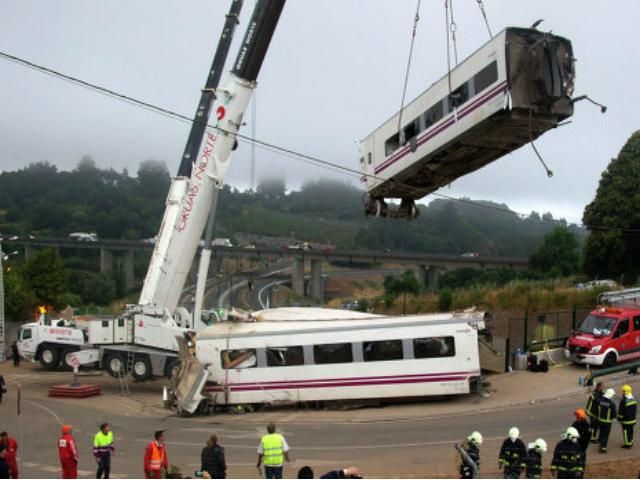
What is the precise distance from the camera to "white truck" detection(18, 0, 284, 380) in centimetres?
2369

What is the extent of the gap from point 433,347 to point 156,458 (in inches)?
407

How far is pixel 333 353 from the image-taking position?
19984mm

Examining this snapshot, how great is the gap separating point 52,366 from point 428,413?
19.7 metres

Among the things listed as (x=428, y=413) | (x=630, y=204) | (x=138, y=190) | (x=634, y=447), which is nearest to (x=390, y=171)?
(x=428, y=413)

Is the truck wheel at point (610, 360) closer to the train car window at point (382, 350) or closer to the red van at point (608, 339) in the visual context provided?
the red van at point (608, 339)

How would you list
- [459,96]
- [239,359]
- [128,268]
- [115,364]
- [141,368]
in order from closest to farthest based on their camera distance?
1. [459,96]
2. [239,359]
3. [141,368]
4. [115,364]
5. [128,268]

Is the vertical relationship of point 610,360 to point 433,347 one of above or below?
below

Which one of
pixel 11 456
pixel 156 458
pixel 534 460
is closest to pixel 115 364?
pixel 11 456

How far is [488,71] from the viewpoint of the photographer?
15.7m

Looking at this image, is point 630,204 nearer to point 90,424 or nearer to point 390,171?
point 390,171

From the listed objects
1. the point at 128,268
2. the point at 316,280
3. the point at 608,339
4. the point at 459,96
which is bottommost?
the point at 608,339

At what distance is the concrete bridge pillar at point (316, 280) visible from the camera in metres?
85.1

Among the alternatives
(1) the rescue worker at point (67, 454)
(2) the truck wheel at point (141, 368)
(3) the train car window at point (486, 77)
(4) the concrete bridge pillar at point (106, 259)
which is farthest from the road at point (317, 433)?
(4) the concrete bridge pillar at point (106, 259)

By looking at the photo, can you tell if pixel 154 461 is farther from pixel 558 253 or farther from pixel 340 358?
pixel 558 253
